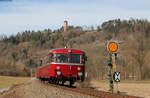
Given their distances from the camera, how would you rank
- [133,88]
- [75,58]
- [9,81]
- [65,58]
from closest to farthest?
1. [65,58]
2. [75,58]
3. [133,88]
4. [9,81]

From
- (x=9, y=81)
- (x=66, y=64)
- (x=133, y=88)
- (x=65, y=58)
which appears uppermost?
(x=65, y=58)

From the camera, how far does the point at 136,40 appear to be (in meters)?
85.8

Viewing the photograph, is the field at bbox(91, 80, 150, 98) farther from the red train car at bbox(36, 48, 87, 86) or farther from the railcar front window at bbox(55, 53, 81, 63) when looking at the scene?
the railcar front window at bbox(55, 53, 81, 63)

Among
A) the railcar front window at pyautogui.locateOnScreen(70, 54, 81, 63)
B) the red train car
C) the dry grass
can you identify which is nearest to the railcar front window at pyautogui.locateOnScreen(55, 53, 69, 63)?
the red train car

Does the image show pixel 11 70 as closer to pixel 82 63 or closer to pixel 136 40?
pixel 136 40

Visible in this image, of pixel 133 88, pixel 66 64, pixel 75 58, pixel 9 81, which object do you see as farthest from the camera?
pixel 9 81

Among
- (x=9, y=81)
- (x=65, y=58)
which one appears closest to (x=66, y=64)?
(x=65, y=58)

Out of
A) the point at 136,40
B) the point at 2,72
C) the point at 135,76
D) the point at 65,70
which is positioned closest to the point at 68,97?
the point at 65,70

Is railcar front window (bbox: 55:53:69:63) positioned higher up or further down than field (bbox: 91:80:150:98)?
higher up

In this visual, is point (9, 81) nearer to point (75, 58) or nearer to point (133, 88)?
point (133, 88)

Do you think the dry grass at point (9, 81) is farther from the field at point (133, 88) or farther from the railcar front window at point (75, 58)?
the railcar front window at point (75, 58)

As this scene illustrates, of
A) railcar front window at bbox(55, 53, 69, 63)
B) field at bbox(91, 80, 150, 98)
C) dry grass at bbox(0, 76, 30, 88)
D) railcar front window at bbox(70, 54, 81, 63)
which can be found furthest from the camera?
dry grass at bbox(0, 76, 30, 88)

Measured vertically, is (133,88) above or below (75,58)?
below

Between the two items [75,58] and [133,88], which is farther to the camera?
[133,88]
